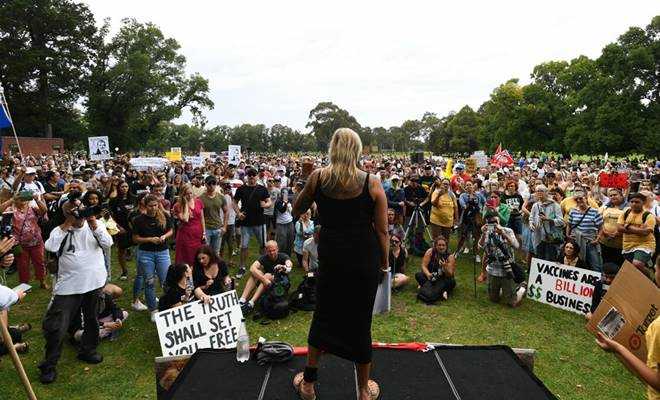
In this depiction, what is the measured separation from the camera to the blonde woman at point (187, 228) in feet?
24.0

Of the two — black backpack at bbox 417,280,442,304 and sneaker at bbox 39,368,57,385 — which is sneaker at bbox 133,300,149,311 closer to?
sneaker at bbox 39,368,57,385

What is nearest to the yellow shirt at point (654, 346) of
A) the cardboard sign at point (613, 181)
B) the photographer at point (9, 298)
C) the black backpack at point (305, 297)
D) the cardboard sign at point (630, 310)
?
the cardboard sign at point (630, 310)

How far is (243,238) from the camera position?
9156 millimetres

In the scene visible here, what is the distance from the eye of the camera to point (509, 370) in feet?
12.0

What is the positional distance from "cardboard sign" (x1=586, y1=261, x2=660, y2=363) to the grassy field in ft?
5.77

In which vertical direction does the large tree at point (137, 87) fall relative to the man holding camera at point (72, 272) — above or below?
above

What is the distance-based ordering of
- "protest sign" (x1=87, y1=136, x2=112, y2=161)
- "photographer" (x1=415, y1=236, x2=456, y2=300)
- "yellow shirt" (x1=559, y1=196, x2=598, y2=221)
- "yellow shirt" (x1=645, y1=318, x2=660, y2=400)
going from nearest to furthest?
1. "yellow shirt" (x1=645, y1=318, x2=660, y2=400)
2. "photographer" (x1=415, y1=236, x2=456, y2=300)
3. "yellow shirt" (x1=559, y1=196, x2=598, y2=221)
4. "protest sign" (x1=87, y1=136, x2=112, y2=161)

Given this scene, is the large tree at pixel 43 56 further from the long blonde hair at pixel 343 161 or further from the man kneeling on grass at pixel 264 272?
the long blonde hair at pixel 343 161

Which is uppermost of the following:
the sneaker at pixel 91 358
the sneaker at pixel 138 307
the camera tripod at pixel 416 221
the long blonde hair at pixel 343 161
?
the long blonde hair at pixel 343 161

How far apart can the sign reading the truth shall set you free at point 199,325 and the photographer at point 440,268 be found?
388cm

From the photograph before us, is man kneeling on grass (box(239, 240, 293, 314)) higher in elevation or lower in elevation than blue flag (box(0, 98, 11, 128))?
lower

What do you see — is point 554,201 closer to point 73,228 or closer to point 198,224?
point 198,224

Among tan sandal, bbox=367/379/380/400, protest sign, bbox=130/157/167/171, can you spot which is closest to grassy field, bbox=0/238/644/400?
tan sandal, bbox=367/379/380/400

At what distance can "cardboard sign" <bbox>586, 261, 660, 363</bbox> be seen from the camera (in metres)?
3.27
